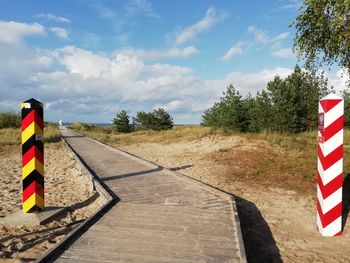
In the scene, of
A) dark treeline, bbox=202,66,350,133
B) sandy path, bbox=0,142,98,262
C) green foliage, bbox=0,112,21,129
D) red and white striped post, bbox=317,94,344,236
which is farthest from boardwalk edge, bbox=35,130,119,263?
green foliage, bbox=0,112,21,129

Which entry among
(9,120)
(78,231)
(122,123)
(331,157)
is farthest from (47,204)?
(122,123)

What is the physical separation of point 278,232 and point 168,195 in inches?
93.0

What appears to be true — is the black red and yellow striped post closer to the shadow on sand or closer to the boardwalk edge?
the boardwalk edge

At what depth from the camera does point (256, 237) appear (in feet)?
17.2

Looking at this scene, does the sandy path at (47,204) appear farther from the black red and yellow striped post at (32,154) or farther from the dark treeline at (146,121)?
the dark treeline at (146,121)

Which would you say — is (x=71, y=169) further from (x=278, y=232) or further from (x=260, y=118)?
(x=260, y=118)

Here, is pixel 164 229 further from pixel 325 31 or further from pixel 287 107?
pixel 287 107

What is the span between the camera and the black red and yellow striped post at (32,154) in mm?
5461

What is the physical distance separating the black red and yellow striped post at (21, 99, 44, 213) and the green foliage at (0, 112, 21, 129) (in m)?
39.9

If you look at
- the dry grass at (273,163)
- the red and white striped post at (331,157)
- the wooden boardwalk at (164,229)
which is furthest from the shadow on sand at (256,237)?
the dry grass at (273,163)

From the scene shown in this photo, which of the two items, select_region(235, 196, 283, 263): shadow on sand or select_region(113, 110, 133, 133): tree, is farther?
select_region(113, 110, 133, 133): tree

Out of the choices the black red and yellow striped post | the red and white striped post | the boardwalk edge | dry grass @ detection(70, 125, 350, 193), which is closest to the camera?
the boardwalk edge

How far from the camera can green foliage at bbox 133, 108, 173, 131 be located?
64.6m

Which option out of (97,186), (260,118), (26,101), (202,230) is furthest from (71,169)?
(260,118)
